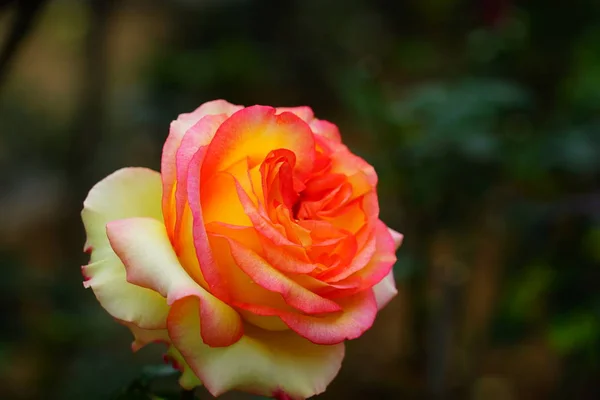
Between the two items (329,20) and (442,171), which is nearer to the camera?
(442,171)

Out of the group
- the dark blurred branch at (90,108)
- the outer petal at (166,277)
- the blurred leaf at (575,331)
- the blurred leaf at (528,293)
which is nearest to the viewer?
the outer petal at (166,277)

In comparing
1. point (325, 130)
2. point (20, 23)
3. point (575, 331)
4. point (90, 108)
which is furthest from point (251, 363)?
point (90, 108)

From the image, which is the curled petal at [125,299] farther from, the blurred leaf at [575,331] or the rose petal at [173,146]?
the blurred leaf at [575,331]

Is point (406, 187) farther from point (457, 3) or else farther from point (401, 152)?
point (457, 3)

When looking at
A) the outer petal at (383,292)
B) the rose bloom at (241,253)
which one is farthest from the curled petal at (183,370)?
the outer petal at (383,292)

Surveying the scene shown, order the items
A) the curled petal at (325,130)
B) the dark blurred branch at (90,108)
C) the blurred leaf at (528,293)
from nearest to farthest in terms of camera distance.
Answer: the curled petal at (325,130) < the blurred leaf at (528,293) < the dark blurred branch at (90,108)

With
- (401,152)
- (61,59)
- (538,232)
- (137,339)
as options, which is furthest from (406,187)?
(61,59)
